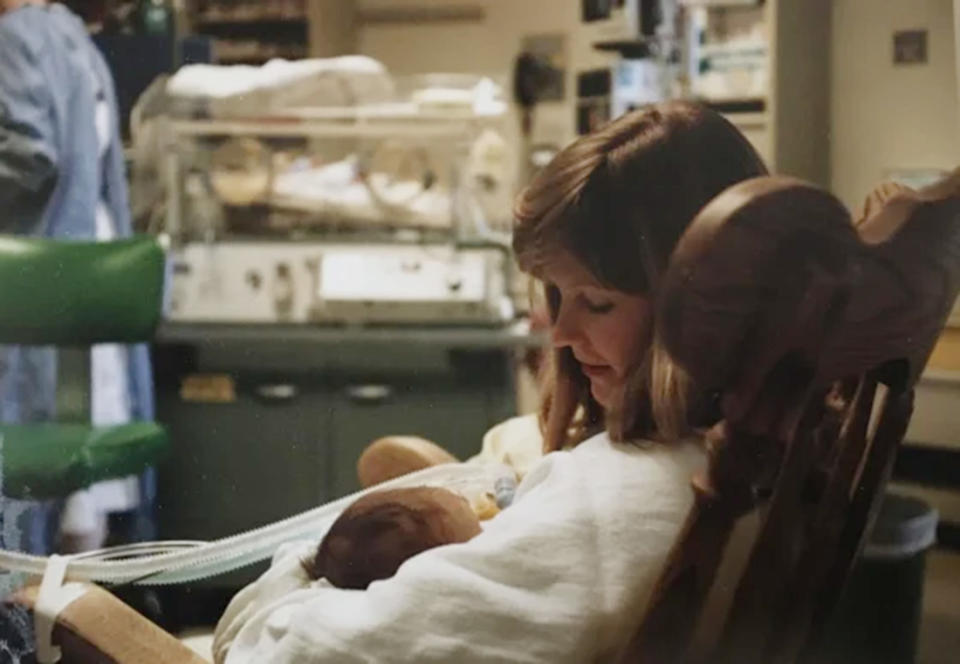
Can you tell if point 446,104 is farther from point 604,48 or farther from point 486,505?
point 486,505

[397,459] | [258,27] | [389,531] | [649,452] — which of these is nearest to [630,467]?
[649,452]

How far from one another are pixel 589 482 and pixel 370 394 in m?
1.16

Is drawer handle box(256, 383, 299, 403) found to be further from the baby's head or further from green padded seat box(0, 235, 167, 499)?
the baby's head

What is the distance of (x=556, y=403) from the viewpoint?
634 millimetres

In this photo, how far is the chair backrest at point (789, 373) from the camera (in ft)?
1.19

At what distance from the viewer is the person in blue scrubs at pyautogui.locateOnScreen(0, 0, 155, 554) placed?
4.34 feet

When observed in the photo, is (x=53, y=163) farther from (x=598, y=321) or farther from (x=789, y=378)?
(x=789, y=378)

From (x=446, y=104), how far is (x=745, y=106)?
1.35 feet

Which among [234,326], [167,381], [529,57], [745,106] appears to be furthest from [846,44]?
[529,57]

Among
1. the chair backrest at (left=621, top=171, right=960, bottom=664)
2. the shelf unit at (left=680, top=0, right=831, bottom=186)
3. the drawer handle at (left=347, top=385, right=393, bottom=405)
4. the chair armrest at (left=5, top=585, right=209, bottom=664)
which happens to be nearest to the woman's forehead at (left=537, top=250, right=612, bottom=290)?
the chair backrest at (left=621, top=171, right=960, bottom=664)

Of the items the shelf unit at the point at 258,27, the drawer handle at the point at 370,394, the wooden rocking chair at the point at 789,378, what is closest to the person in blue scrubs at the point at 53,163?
the drawer handle at the point at 370,394

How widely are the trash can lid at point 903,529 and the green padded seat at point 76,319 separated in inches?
30.3

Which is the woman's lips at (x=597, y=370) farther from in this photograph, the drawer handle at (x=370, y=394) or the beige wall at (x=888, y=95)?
the drawer handle at (x=370, y=394)

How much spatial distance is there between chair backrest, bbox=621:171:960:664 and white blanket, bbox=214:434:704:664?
3cm
